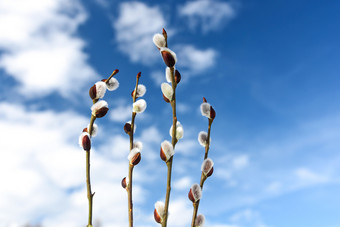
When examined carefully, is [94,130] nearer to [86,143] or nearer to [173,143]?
[86,143]

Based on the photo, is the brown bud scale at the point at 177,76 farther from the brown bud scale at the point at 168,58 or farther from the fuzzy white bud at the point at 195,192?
the fuzzy white bud at the point at 195,192

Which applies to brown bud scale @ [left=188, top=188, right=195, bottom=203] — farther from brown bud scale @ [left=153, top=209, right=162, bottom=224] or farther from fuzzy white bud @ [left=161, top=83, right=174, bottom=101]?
fuzzy white bud @ [left=161, top=83, right=174, bottom=101]

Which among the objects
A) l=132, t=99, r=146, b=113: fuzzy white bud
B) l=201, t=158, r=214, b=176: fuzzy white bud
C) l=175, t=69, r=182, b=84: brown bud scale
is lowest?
l=201, t=158, r=214, b=176: fuzzy white bud

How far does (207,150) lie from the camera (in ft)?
2.01

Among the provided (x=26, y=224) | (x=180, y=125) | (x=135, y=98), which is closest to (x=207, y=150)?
(x=180, y=125)

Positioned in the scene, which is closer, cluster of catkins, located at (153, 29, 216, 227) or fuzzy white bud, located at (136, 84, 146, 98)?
cluster of catkins, located at (153, 29, 216, 227)

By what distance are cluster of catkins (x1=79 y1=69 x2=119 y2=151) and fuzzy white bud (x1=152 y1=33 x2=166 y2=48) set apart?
0.10 m

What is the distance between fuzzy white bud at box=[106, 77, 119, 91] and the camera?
65 centimetres

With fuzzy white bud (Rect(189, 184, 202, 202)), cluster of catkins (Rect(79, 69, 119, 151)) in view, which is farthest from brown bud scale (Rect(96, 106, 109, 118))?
fuzzy white bud (Rect(189, 184, 202, 202))

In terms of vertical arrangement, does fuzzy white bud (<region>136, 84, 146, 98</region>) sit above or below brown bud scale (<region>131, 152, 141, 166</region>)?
above

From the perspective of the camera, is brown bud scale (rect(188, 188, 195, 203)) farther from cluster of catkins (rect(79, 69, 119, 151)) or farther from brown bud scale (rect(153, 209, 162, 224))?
cluster of catkins (rect(79, 69, 119, 151))

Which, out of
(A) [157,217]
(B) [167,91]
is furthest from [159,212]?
(B) [167,91]

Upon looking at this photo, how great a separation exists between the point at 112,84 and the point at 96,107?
0.10 metres

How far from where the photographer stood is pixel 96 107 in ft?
1.87
